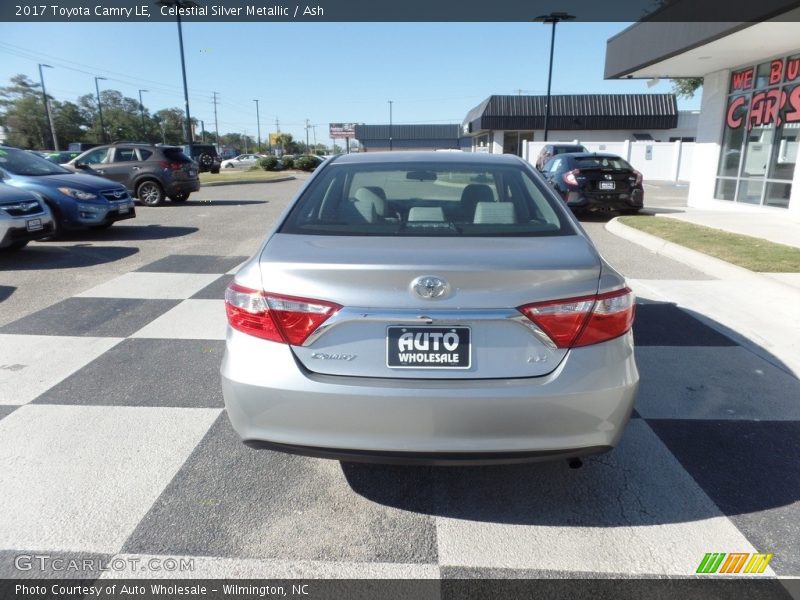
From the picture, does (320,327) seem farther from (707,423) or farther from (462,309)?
(707,423)

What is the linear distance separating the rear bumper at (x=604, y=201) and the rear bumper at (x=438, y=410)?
11.2 m

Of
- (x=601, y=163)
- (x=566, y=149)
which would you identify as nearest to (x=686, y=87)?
(x=566, y=149)

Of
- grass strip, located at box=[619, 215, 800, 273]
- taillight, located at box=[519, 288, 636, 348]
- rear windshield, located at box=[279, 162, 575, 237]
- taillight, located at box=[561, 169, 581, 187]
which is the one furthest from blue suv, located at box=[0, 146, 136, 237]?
grass strip, located at box=[619, 215, 800, 273]

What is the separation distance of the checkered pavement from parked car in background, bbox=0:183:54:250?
4532 mm

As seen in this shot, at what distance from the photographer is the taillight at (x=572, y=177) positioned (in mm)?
12801

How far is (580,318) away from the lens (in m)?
2.18

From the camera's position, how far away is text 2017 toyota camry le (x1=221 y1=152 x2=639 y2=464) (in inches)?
83.7

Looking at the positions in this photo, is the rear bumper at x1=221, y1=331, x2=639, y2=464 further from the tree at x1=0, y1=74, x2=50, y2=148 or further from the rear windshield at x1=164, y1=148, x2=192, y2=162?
the tree at x1=0, y1=74, x2=50, y2=148

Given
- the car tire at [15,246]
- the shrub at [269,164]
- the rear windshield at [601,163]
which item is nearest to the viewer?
the car tire at [15,246]

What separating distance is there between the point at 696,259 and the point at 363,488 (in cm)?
663

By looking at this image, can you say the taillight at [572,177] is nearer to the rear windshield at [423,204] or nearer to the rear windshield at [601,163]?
the rear windshield at [601,163]

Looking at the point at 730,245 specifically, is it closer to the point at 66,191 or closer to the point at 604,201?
the point at 604,201

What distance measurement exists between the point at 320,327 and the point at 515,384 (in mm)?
779

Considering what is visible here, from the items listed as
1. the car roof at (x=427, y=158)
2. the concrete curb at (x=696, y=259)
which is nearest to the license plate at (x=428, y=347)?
the car roof at (x=427, y=158)
